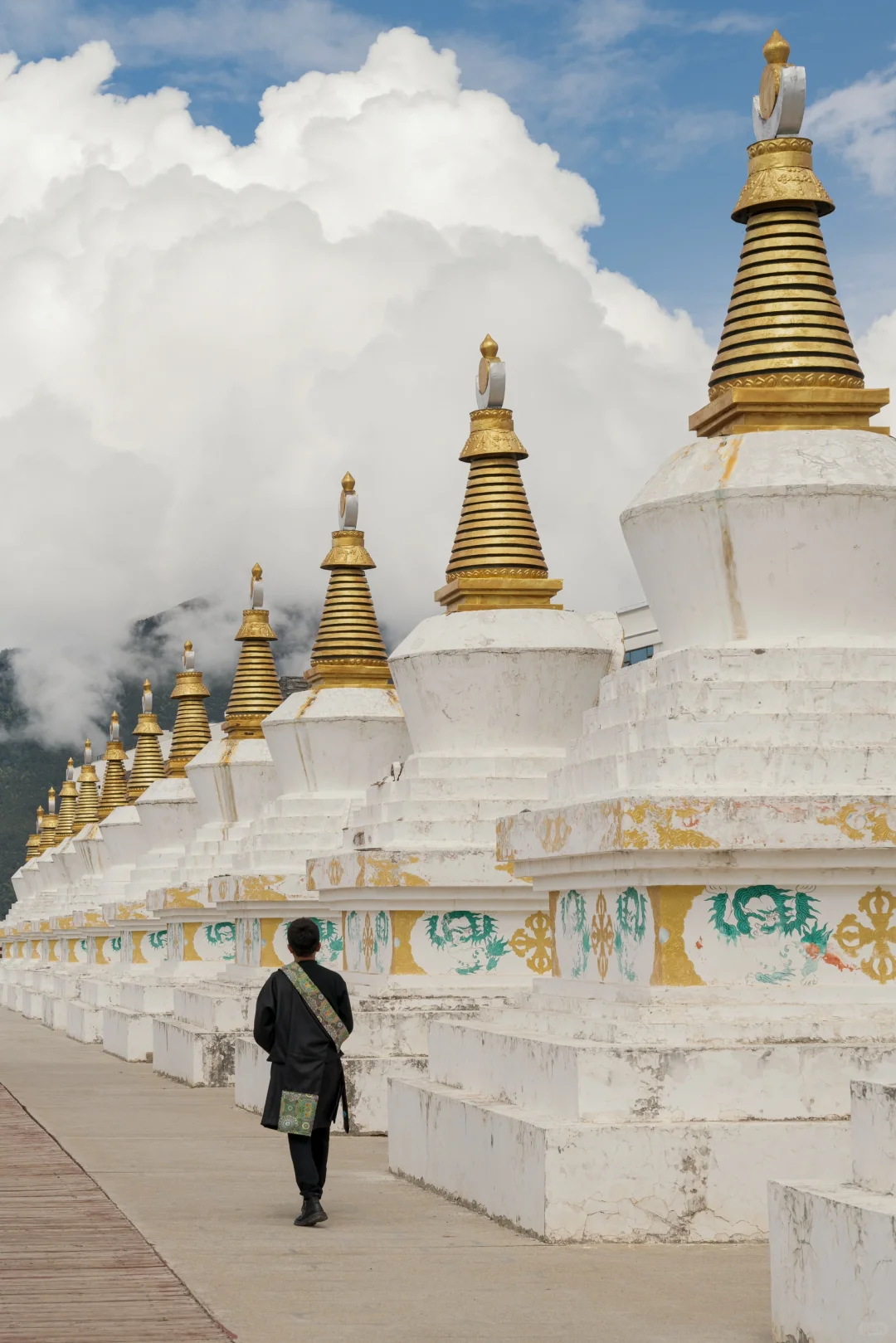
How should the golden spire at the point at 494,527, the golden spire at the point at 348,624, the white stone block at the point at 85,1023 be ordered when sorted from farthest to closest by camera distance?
the white stone block at the point at 85,1023 < the golden spire at the point at 348,624 < the golden spire at the point at 494,527

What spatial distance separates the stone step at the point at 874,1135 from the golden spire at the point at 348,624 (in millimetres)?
14433

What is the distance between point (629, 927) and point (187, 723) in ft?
75.6

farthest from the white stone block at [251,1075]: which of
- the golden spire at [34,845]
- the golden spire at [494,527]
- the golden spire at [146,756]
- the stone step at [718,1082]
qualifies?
the golden spire at [34,845]

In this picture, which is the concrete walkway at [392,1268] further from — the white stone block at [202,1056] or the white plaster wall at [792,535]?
the white stone block at [202,1056]

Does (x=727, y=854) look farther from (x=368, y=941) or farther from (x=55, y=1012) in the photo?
(x=55, y=1012)

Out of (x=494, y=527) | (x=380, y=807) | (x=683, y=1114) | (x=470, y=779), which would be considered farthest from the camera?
(x=494, y=527)

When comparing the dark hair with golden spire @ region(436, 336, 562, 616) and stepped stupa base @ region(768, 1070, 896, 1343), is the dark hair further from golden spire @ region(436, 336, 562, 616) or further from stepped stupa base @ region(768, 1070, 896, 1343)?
golden spire @ region(436, 336, 562, 616)

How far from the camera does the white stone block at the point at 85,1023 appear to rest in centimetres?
2942

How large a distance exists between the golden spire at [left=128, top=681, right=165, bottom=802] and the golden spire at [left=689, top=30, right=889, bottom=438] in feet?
92.2

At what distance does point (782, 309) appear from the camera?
10969 millimetres

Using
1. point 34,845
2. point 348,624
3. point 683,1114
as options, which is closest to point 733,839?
point 683,1114

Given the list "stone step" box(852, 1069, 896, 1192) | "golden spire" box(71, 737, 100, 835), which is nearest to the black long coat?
"stone step" box(852, 1069, 896, 1192)

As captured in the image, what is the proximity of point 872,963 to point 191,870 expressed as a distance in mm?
17326

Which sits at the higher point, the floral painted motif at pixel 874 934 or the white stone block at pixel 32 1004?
the white stone block at pixel 32 1004
